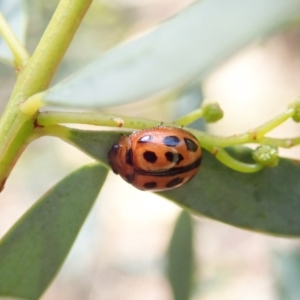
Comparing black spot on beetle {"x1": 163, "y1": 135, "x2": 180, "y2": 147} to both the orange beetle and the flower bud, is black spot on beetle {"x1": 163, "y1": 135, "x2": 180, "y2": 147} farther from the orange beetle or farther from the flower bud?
the flower bud

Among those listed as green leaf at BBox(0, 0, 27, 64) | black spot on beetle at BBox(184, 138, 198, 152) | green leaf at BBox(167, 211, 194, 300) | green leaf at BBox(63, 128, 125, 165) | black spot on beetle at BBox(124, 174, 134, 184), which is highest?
green leaf at BBox(0, 0, 27, 64)

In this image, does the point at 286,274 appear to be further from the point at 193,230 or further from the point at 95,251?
the point at 95,251

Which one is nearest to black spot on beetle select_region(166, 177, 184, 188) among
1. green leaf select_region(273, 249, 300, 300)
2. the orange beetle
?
the orange beetle

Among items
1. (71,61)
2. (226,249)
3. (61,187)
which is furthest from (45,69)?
(226,249)

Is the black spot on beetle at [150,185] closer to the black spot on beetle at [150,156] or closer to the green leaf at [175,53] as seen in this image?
the black spot on beetle at [150,156]

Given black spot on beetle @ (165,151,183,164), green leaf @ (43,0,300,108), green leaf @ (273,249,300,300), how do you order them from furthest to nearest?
green leaf @ (273,249,300,300), black spot on beetle @ (165,151,183,164), green leaf @ (43,0,300,108)

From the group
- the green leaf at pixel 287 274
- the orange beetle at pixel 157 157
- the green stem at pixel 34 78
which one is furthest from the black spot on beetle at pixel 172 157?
the green leaf at pixel 287 274
